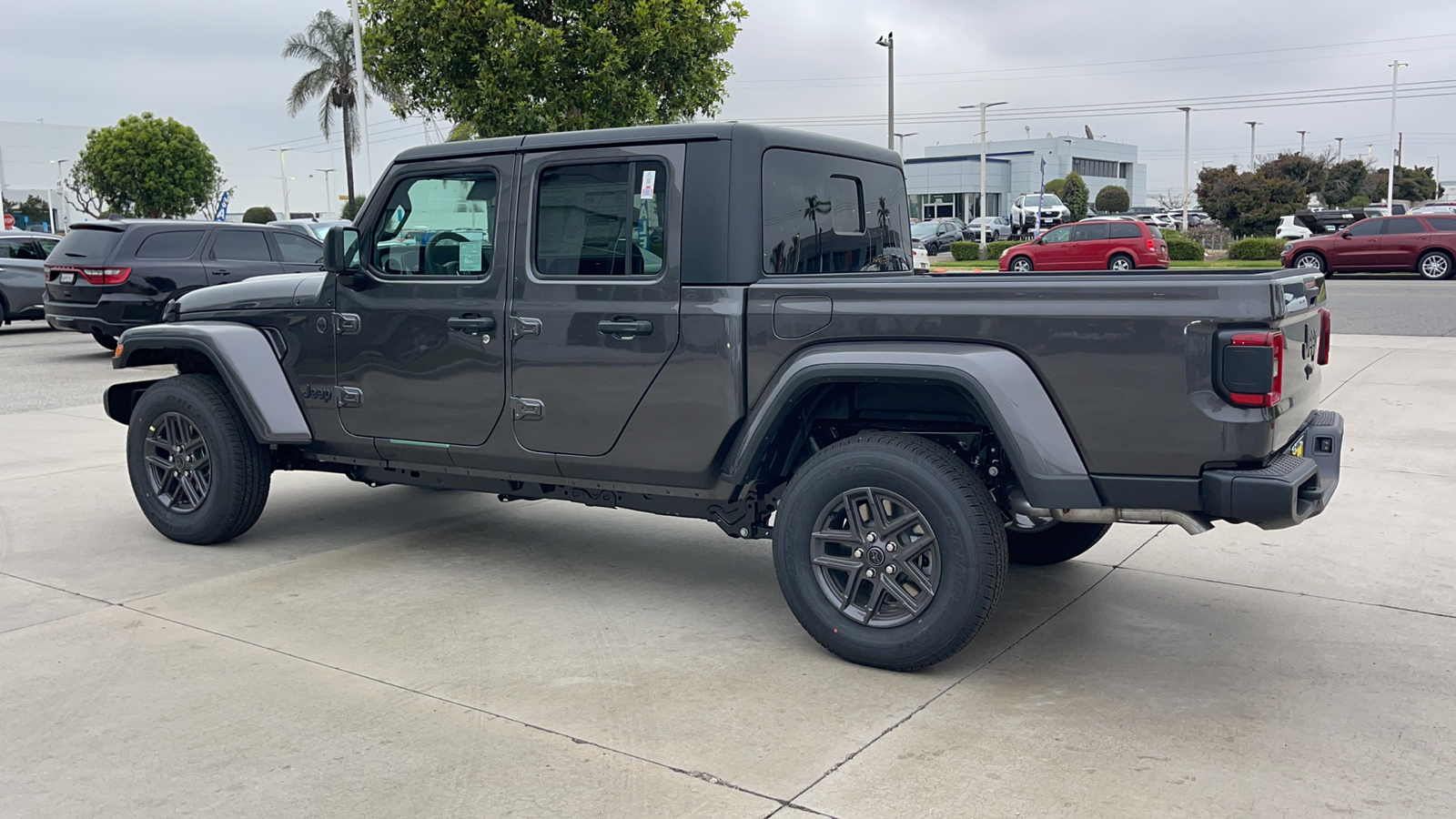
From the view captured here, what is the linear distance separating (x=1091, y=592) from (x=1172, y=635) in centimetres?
59

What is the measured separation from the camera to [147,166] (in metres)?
50.0

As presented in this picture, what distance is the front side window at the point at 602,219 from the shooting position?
4.63 metres

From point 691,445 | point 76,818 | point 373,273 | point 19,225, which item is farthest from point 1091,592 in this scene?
point 19,225

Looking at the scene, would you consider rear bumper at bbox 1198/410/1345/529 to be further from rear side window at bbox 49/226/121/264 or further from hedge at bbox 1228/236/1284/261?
hedge at bbox 1228/236/1284/261

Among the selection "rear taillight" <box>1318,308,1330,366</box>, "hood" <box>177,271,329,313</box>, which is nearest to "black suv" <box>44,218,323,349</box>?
"hood" <box>177,271,329,313</box>

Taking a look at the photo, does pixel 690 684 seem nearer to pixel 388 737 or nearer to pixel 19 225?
pixel 388 737

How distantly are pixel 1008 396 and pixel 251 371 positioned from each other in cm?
365

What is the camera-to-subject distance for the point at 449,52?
18.5 m

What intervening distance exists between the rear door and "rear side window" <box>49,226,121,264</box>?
1044 millimetres

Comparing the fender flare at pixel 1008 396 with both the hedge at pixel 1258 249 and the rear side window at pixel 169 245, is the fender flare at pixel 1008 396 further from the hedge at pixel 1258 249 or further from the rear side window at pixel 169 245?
the hedge at pixel 1258 249

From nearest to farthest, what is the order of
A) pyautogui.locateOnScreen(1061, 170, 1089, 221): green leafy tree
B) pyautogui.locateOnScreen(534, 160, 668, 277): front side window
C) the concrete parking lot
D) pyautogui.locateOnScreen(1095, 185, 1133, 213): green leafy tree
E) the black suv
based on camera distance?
the concrete parking lot, pyautogui.locateOnScreen(534, 160, 668, 277): front side window, the black suv, pyautogui.locateOnScreen(1061, 170, 1089, 221): green leafy tree, pyautogui.locateOnScreen(1095, 185, 1133, 213): green leafy tree

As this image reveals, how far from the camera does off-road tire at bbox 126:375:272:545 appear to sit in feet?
18.6

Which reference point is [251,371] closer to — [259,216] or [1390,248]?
[1390,248]

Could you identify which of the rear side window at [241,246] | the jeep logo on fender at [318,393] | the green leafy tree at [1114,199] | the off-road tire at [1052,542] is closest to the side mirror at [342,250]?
the jeep logo on fender at [318,393]
